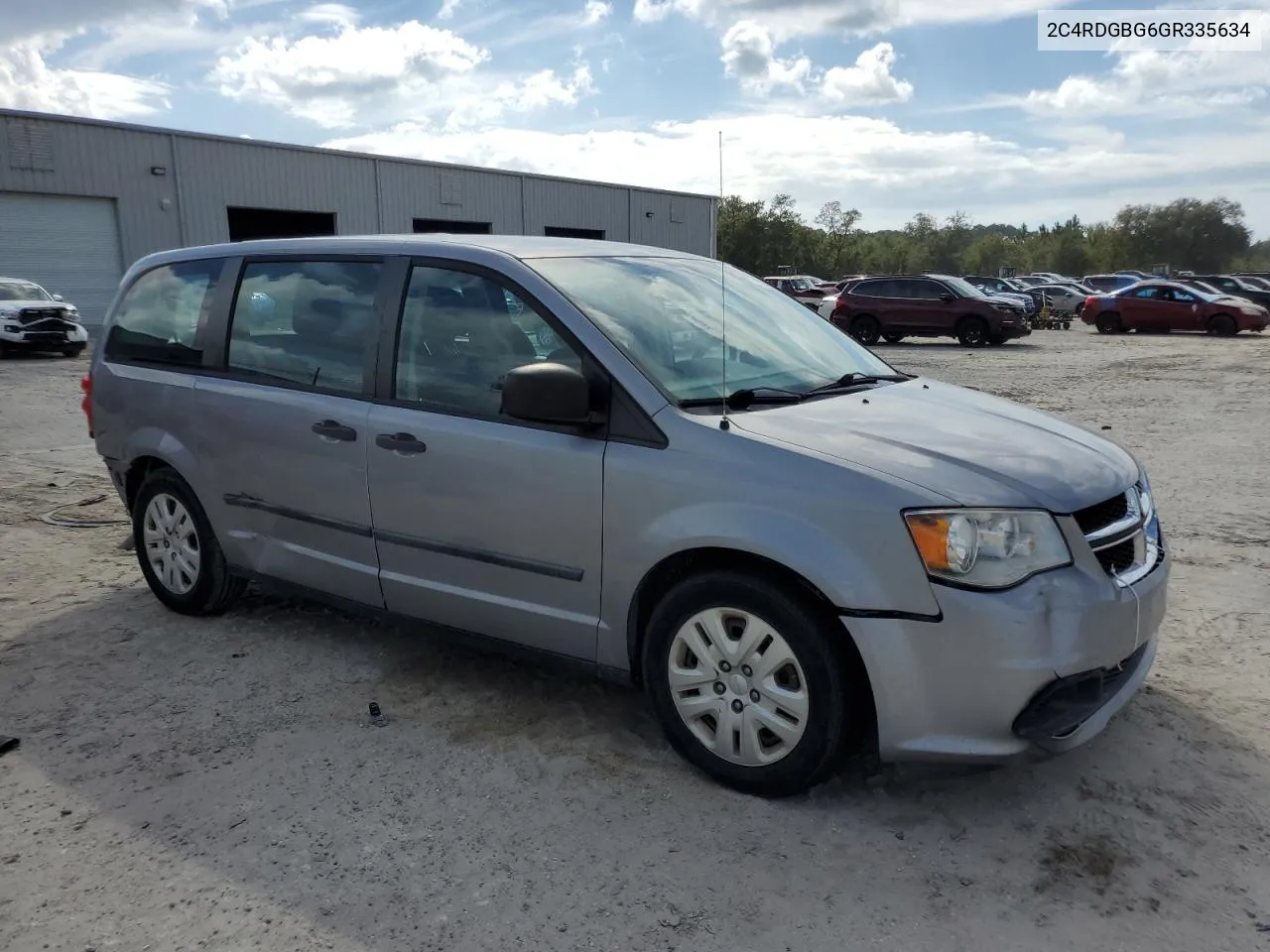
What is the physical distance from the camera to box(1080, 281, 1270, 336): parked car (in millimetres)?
26453

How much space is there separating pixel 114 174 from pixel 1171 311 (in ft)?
93.2

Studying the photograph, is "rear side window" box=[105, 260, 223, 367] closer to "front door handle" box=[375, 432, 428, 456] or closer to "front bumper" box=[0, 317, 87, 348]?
"front door handle" box=[375, 432, 428, 456]

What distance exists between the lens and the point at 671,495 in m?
3.24

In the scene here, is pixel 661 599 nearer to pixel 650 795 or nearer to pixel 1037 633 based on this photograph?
pixel 650 795

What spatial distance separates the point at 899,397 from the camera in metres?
3.82

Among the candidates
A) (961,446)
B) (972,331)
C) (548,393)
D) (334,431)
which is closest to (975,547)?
(961,446)

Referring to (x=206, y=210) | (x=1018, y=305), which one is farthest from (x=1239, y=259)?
(x=206, y=210)

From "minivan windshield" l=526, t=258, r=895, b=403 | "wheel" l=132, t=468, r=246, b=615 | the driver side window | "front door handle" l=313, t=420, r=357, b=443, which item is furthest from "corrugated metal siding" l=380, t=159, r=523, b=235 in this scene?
the driver side window

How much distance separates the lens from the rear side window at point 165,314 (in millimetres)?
4832

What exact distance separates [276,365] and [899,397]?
265cm

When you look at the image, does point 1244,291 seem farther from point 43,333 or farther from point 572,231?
point 43,333

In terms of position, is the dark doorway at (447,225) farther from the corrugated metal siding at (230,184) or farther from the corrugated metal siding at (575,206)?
the corrugated metal siding at (575,206)

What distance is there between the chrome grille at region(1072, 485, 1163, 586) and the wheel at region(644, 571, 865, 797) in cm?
81

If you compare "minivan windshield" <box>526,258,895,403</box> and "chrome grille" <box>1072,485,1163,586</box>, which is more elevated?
"minivan windshield" <box>526,258,895,403</box>
